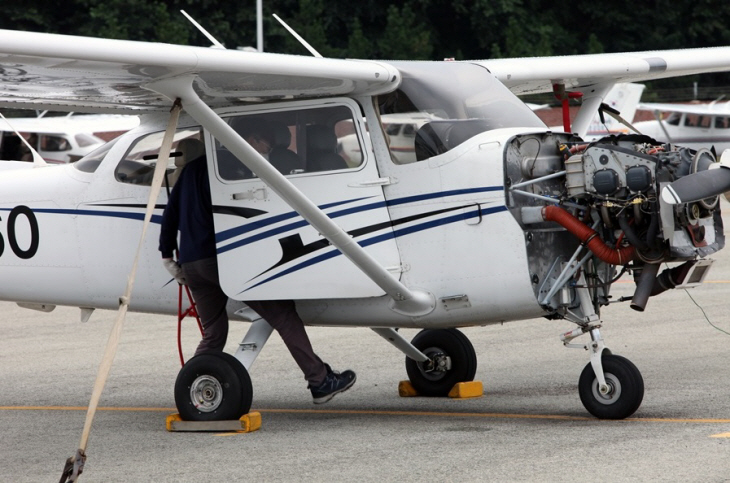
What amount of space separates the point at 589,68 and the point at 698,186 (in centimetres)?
294

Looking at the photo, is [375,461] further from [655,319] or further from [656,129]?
[656,129]

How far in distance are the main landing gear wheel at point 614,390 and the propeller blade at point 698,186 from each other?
1212 millimetres

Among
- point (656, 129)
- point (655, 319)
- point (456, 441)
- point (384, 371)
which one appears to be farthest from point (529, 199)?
point (656, 129)

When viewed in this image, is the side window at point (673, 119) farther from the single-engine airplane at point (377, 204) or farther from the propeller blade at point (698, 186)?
the propeller blade at point (698, 186)

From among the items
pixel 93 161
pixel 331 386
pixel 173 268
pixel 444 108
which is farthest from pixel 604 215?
pixel 93 161

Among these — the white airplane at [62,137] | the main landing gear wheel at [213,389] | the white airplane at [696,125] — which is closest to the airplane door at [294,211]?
the main landing gear wheel at [213,389]

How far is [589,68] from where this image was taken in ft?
Result: 32.3

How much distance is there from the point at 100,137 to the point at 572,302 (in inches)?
1386

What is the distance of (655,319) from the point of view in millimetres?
12789

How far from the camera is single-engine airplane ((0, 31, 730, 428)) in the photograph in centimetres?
741

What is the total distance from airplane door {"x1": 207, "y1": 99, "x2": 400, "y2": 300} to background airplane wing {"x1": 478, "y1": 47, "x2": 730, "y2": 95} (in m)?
1.91

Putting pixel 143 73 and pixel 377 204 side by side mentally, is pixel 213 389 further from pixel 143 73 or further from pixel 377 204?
pixel 143 73

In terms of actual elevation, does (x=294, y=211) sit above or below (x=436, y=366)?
above

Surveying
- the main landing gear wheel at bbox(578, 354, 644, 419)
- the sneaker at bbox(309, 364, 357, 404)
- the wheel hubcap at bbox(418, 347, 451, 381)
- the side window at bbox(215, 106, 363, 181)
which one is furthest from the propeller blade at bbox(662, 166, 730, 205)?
the wheel hubcap at bbox(418, 347, 451, 381)
